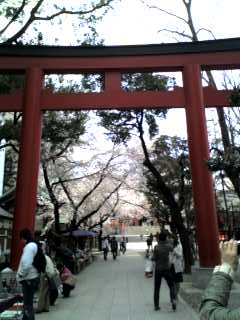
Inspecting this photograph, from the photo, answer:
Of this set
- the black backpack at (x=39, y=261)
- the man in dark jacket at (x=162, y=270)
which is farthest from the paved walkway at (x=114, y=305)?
the black backpack at (x=39, y=261)

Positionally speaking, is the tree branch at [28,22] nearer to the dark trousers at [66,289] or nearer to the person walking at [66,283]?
the person walking at [66,283]

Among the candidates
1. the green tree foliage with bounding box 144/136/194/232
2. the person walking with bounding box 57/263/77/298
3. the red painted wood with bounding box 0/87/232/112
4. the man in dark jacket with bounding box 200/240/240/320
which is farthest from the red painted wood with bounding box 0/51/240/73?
the man in dark jacket with bounding box 200/240/240/320

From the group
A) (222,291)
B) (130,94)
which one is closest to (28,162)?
(130,94)

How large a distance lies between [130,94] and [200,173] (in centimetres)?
316

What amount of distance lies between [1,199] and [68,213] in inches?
548

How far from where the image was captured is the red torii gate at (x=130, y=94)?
11789 mm

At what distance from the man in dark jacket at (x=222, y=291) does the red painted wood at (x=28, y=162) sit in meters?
9.91

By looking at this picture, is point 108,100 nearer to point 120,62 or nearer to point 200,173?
point 120,62

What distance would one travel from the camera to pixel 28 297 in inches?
285

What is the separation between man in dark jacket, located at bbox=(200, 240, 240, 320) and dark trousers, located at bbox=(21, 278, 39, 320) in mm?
5979

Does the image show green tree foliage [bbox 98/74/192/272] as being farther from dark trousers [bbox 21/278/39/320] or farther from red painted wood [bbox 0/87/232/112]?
dark trousers [bbox 21/278/39/320]

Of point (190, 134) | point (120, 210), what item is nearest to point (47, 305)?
point (190, 134)

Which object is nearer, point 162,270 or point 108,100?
point 162,270

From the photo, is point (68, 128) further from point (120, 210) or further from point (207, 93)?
point (120, 210)
